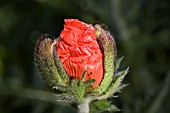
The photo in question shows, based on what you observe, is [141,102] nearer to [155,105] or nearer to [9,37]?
[155,105]

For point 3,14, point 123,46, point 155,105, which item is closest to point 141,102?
point 155,105

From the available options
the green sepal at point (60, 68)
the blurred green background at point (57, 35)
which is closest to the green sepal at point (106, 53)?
the green sepal at point (60, 68)

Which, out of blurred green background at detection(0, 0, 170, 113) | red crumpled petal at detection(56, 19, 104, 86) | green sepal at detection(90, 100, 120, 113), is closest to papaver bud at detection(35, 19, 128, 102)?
red crumpled petal at detection(56, 19, 104, 86)

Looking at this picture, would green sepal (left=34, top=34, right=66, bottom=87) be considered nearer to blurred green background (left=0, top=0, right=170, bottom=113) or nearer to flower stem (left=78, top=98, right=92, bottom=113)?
flower stem (left=78, top=98, right=92, bottom=113)

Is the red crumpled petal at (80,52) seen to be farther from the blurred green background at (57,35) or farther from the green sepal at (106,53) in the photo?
the blurred green background at (57,35)

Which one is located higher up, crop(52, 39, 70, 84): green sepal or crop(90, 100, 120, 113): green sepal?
crop(52, 39, 70, 84): green sepal
